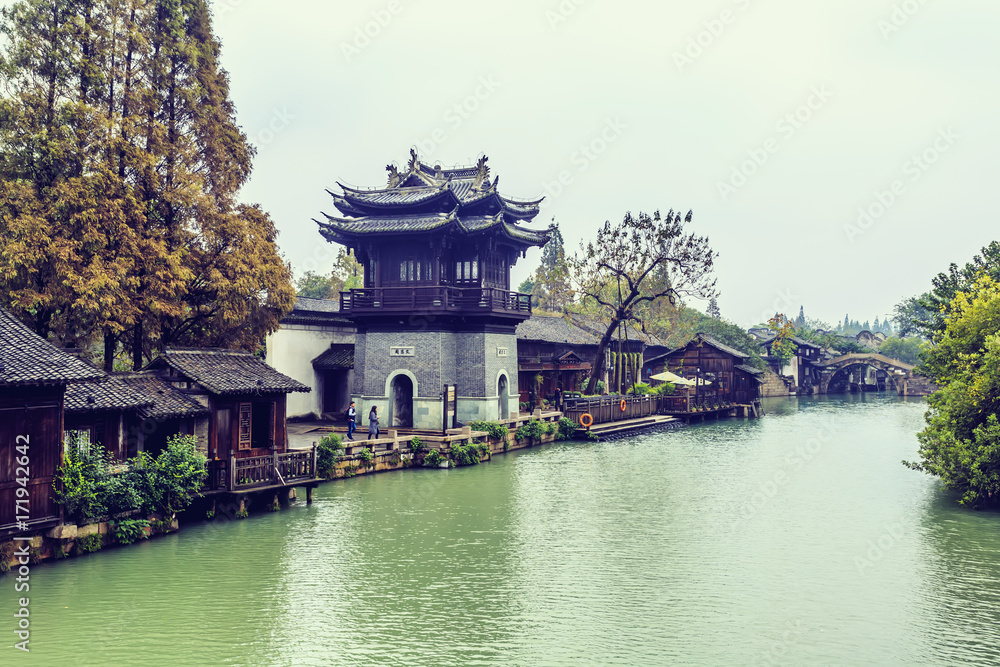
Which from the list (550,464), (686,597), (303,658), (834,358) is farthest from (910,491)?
(834,358)

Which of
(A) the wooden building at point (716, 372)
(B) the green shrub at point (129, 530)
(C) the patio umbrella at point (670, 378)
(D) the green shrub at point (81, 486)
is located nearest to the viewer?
(D) the green shrub at point (81, 486)

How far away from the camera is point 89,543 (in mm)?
14984

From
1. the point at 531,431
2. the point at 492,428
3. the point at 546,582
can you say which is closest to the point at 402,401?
the point at 492,428

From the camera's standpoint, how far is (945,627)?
12.1m

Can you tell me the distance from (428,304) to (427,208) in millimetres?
4184

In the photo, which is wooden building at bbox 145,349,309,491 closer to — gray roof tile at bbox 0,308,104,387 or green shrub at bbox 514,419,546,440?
gray roof tile at bbox 0,308,104,387

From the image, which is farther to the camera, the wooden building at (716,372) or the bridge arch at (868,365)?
the bridge arch at (868,365)

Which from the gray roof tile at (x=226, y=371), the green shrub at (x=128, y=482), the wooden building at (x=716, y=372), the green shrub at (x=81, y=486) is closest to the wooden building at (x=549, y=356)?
the wooden building at (x=716, y=372)

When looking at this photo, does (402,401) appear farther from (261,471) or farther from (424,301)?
(261,471)

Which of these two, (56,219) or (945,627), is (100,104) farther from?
(945,627)

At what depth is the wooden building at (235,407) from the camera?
18.7 metres

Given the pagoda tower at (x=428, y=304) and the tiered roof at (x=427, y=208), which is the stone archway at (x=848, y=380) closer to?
the tiered roof at (x=427, y=208)

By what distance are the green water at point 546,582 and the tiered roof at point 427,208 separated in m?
11.5

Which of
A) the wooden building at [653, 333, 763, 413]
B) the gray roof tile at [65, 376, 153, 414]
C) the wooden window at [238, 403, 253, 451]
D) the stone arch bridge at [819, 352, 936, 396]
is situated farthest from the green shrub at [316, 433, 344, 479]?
the stone arch bridge at [819, 352, 936, 396]
